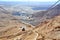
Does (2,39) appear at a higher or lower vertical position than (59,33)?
lower

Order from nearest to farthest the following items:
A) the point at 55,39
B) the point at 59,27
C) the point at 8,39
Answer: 1. the point at 55,39
2. the point at 59,27
3. the point at 8,39

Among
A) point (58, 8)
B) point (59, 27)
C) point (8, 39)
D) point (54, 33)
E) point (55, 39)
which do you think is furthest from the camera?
point (58, 8)

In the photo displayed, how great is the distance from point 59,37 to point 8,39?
24.9 ft

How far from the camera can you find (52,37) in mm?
15188

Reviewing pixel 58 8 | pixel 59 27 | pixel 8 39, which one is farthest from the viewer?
pixel 58 8

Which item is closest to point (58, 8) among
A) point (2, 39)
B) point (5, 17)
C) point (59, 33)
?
point (5, 17)

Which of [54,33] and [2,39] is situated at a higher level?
[54,33]

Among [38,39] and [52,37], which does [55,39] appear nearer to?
[52,37]

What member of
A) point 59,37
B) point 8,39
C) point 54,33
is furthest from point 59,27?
point 8,39

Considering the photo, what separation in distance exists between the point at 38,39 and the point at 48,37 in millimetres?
1143

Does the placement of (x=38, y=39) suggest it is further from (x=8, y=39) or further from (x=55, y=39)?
(x=8, y=39)

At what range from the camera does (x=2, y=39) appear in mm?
21625

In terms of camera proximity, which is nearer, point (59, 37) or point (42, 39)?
point (59, 37)

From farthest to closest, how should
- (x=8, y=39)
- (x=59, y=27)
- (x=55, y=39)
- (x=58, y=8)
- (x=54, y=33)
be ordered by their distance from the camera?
(x=58, y=8) → (x=8, y=39) → (x=59, y=27) → (x=54, y=33) → (x=55, y=39)
